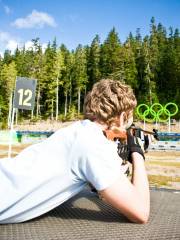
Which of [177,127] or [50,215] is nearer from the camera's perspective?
[50,215]

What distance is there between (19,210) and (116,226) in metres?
0.52

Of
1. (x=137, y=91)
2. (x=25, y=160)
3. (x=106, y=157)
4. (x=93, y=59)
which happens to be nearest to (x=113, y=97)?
(x=106, y=157)

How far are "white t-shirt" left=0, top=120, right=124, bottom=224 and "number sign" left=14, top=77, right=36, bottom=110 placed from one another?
11429 millimetres

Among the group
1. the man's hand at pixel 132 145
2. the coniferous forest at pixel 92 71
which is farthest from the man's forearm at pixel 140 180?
the coniferous forest at pixel 92 71

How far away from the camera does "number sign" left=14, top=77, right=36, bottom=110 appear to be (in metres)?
13.5

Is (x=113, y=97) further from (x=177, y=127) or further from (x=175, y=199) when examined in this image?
(x=177, y=127)

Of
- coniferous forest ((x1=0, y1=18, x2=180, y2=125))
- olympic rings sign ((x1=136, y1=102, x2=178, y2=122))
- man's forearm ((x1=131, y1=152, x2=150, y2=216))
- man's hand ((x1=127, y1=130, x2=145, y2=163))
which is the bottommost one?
man's forearm ((x1=131, y1=152, x2=150, y2=216))

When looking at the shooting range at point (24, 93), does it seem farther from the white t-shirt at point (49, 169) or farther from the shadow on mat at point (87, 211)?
the white t-shirt at point (49, 169)

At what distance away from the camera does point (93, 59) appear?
73875 mm

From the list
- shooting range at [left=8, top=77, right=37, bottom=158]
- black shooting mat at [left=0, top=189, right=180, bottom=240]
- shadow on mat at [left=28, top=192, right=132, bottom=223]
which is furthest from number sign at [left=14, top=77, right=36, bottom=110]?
black shooting mat at [left=0, top=189, right=180, bottom=240]

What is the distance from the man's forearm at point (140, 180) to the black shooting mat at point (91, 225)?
15 centimetres

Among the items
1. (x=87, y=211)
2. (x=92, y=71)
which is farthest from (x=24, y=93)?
(x=92, y=71)

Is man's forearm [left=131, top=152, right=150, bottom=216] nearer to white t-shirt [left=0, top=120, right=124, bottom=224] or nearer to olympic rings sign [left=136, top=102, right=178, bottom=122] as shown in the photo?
white t-shirt [left=0, top=120, right=124, bottom=224]

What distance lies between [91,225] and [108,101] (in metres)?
0.67
